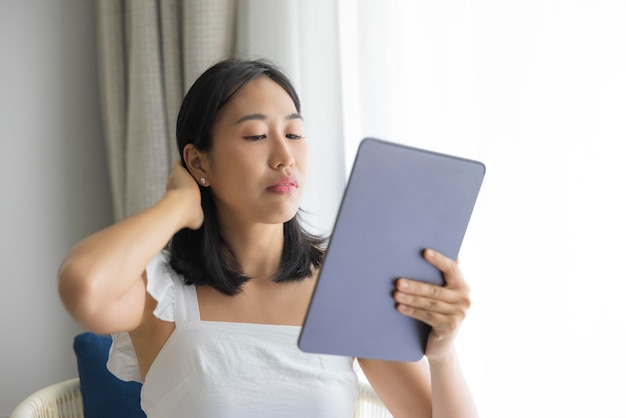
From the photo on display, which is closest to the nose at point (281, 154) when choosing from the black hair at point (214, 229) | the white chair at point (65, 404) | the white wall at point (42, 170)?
the black hair at point (214, 229)

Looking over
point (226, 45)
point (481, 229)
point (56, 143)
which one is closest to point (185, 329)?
point (481, 229)

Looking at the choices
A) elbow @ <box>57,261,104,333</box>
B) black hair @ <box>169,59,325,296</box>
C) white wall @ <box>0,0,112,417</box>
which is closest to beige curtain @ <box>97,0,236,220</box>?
white wall @ <box>0,0,112,417</box>

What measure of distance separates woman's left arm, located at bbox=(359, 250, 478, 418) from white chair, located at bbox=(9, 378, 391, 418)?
6.8 inches

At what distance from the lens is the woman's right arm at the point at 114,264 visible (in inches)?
41.1

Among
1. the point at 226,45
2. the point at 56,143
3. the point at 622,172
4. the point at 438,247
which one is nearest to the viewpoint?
the point at 438,247

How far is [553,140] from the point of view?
1.48 m

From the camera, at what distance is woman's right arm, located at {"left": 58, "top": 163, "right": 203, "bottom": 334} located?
1044mm

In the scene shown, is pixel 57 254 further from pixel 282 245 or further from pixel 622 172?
pixel 622 172

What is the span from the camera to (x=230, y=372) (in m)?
1.26

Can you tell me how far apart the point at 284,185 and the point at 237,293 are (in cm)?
24

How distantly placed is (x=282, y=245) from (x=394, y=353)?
→ 1.24 feet

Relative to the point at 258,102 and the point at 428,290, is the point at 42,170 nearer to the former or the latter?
the point at 258,102

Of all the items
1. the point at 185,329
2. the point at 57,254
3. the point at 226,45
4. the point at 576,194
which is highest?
the point at 226,45

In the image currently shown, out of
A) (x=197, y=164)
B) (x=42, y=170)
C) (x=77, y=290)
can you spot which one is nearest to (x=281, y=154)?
(x=197, y=164)
